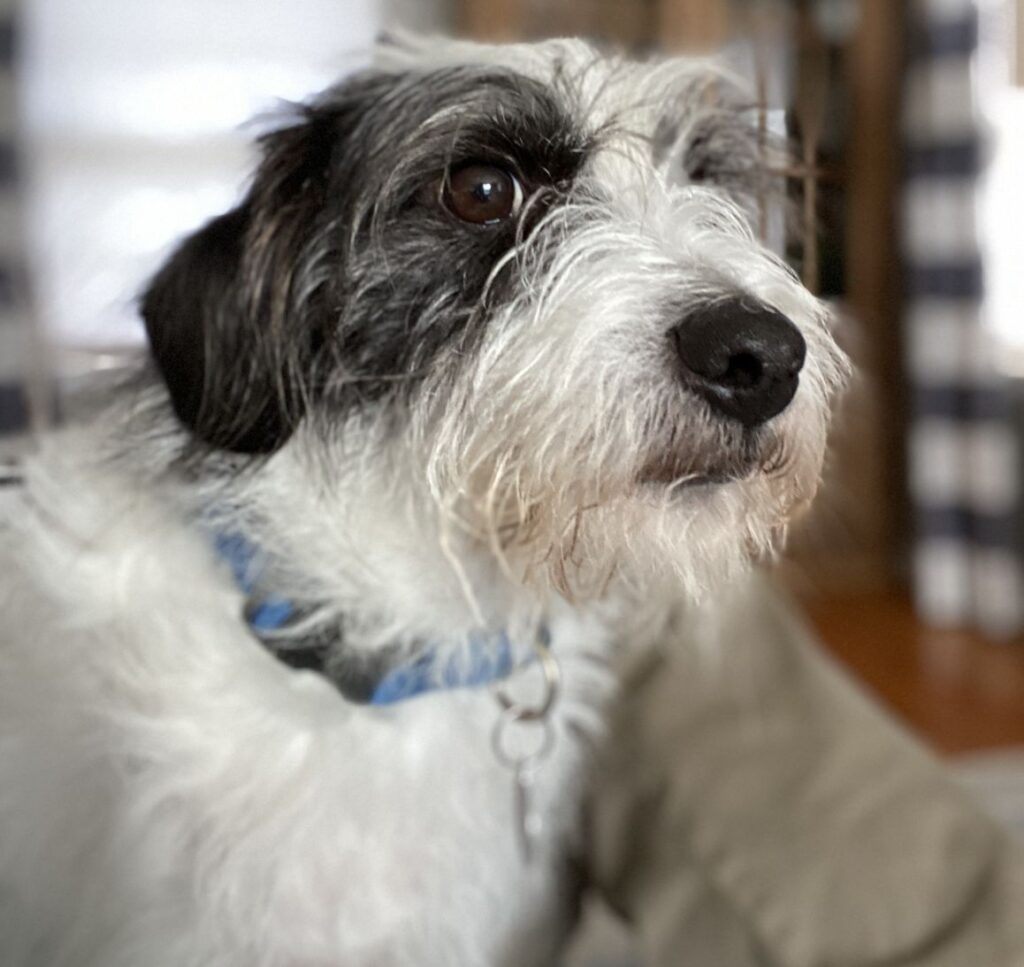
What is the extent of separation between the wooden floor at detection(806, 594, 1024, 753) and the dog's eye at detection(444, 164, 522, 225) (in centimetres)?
197

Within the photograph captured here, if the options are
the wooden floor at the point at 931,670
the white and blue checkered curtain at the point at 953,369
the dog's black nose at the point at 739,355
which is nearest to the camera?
the dog's black nose at the point at 739,355

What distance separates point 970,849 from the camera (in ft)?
3.07

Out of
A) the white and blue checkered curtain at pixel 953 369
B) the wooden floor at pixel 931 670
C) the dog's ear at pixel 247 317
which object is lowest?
the wooden floor at pixel 931 670

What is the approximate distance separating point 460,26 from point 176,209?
5.13 feet

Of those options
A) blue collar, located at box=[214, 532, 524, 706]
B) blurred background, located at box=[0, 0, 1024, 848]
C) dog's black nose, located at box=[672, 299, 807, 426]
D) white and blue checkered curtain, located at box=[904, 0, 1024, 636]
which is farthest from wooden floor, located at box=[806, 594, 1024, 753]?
dog's black nose, located at box=[672, 299, 807, 426]

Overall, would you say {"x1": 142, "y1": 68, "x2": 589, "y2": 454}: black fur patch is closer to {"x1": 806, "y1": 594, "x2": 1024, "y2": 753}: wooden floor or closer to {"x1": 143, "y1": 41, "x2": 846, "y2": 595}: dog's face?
{"x1": 143, "y1": 41, "x2": 846, "y2": 595}: dog's face

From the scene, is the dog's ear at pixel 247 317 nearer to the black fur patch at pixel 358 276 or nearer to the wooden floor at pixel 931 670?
the black fur patch at pixel 358 276

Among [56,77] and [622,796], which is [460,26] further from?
[622,796]

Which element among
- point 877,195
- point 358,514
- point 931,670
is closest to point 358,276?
point 358,514

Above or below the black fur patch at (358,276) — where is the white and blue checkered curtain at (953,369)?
below

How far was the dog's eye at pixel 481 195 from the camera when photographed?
33.4 inches

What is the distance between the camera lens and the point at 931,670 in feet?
9.74

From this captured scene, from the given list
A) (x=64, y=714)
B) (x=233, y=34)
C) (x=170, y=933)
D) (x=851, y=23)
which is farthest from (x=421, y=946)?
(x=851, y=23)

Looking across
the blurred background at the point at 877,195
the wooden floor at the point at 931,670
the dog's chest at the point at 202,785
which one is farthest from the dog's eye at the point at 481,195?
the wooden floor at the point at 931,670
